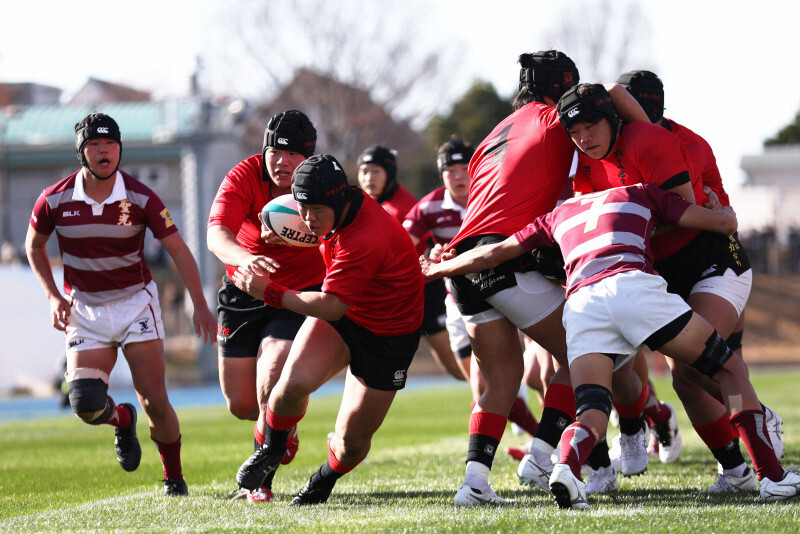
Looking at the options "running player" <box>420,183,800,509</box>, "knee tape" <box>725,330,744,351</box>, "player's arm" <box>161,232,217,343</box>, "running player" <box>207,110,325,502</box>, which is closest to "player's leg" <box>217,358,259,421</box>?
"running player" <box>207,110,325,502</box>

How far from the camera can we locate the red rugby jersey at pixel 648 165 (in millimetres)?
5074

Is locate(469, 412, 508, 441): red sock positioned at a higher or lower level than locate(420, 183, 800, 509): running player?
lower

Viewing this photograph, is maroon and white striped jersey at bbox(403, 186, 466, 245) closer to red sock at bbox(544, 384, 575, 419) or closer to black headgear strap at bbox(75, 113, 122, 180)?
black headgear strap at bbox(75, 113, 122, 180)

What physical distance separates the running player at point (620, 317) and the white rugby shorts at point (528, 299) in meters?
0.28

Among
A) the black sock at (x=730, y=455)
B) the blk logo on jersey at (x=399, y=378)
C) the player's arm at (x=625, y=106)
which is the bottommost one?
the black sock at (x=730, y=455)

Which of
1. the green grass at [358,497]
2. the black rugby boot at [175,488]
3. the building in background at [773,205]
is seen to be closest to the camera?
the green grass at [358,497]

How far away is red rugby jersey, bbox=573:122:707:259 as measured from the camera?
16.6ft

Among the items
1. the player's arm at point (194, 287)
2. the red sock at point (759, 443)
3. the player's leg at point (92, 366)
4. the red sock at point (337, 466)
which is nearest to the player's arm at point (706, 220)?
the red sock at point (759, 443)

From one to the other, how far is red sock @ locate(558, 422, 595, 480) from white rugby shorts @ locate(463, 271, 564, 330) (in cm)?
77

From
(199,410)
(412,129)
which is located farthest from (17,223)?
(199,410)

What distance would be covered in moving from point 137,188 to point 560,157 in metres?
2.87

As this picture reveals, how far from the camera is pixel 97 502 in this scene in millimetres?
6109

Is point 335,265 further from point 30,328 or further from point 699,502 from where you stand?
point 30,328

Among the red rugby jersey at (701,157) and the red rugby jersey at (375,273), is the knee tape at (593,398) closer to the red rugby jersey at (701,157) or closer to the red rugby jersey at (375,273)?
the red rugby jersey at (375,273)
